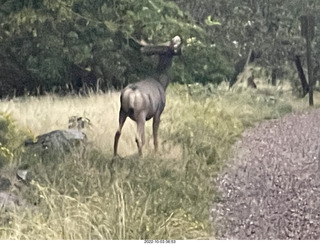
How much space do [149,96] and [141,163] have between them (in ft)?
1.08

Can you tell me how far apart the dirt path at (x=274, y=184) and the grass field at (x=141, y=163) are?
0.06 meters

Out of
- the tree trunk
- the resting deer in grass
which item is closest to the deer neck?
the resting deer in grass

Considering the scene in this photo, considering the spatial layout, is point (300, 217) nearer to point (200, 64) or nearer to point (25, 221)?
point (200, 64)

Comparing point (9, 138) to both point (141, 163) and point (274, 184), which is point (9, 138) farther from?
point (274, 184)

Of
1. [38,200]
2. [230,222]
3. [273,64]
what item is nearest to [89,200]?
[38,200]

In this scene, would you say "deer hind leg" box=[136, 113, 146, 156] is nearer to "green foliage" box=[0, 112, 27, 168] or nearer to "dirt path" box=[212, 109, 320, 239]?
"dirt path" box=[212, 109, 320, 239]

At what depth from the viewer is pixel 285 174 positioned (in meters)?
6.82

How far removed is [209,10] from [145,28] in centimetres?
32

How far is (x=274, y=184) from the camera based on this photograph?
6.82 m

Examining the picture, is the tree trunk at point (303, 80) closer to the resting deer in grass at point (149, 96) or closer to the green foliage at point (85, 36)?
the green foliage at point (85, 36)

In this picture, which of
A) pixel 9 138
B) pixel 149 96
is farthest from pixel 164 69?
pixel 9 138

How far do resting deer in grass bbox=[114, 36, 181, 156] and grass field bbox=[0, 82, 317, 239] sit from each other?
30 millimetres

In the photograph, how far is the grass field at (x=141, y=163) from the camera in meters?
6.73

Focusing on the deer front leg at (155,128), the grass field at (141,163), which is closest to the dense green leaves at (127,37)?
the grass field at (141,163)
